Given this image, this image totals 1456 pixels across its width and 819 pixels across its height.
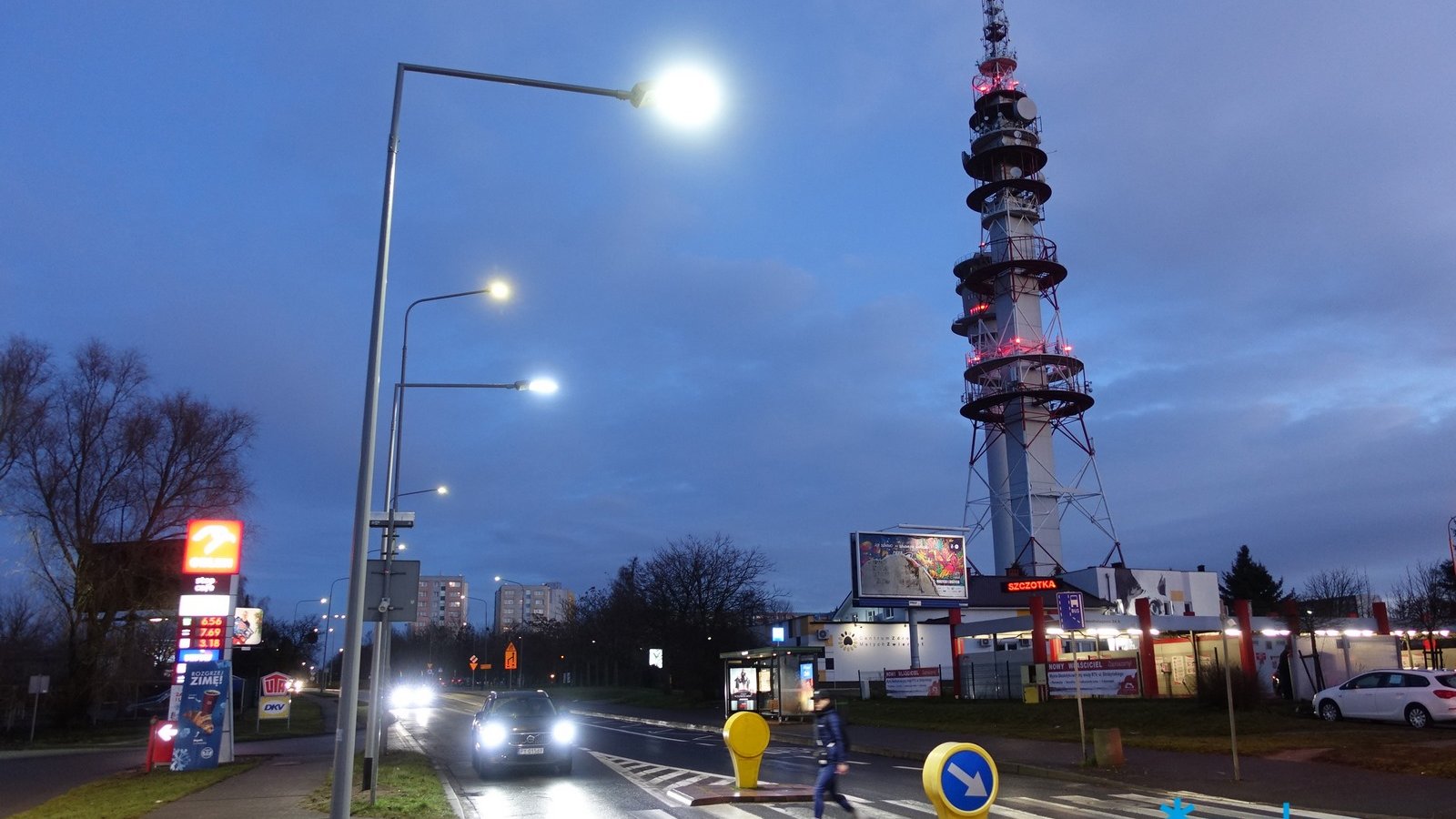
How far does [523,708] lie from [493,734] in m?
0.90

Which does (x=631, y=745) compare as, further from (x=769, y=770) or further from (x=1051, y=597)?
(x=1051, y=597)

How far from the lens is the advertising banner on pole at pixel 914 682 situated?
44.9 metres

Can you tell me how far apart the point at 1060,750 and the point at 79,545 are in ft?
117

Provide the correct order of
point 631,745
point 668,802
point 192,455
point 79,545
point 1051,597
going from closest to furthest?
point 668,802
point 631,745
point 79,545
point 192,455
point 1051,597

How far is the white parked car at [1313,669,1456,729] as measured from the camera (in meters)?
22.5

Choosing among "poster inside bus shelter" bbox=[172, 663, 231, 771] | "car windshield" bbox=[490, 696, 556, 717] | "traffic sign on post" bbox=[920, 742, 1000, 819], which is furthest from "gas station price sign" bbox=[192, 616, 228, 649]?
"traffic sign on post" bbox=[920, 742, 1000, 819]

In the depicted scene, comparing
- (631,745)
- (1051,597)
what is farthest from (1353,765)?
(1051,597)

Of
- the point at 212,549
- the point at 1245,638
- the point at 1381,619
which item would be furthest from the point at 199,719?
the point at 1381,619

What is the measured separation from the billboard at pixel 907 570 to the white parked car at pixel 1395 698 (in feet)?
82.3

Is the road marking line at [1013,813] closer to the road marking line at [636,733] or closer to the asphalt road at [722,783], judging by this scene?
the asphalt road at [722,783]

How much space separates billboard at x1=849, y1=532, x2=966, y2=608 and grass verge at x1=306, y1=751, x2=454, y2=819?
1214 inches

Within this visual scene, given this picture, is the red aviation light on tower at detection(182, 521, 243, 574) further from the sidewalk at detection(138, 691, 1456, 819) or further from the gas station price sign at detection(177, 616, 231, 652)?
the sidewalk at detection(138, 691, 1456, 819)

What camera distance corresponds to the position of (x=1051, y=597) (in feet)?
189

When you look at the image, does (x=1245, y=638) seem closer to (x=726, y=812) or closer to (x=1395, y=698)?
(x=1395, y=698)
